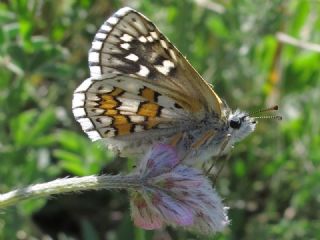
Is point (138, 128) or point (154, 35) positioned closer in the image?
point (154, 35)

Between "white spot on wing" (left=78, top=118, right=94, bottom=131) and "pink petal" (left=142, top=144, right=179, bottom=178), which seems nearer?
"pink petal" (left=142, top=144, right=179, bottom=178)

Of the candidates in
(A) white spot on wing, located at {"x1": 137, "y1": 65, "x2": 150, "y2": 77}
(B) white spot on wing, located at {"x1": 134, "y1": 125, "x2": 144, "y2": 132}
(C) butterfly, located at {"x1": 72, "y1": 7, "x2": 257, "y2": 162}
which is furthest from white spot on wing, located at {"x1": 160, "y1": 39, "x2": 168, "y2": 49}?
(B) white spot on wing, located at {"x1": 134, "y1": 125, "x2": 144, "y2": 132}

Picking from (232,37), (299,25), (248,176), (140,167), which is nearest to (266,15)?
(232,37)

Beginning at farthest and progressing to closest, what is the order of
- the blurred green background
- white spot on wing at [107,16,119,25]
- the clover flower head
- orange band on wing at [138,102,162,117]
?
1. the blurred green background
2. orange band on wing at [138,102,162,117]
3. white spot on wing at [107,16,119,25]
4. the clover flower head

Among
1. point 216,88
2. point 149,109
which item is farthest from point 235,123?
point 216,88

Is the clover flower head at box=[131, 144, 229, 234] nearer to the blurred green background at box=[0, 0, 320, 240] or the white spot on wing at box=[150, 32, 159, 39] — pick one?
the white spot on wing at box=[150, 32, 159, 39]

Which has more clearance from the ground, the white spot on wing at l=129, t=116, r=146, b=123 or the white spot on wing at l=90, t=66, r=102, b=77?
the white spot on wing at l=90, t=66, r=102, b=77

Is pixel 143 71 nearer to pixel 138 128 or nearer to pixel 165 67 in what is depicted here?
pixel 165 67
